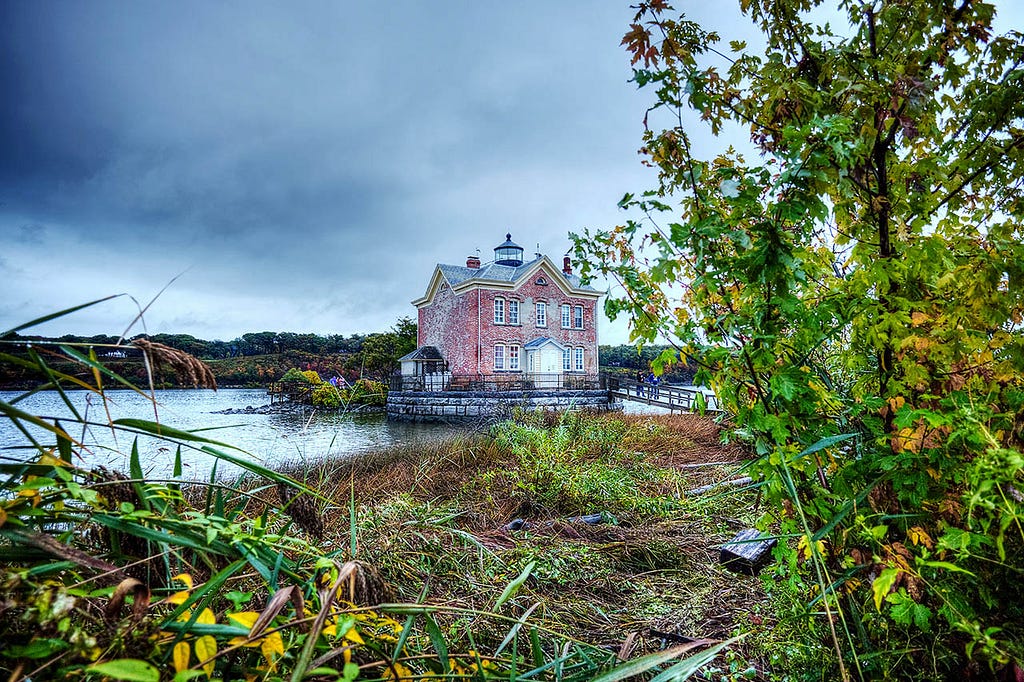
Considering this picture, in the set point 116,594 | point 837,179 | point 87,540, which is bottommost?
point 87,540

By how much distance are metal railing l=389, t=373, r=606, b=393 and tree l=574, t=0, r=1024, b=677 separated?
75.7ft

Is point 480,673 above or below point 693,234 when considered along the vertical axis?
below

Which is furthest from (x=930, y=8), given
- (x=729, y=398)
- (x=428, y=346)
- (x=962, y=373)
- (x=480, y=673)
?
(x=428, y=346)

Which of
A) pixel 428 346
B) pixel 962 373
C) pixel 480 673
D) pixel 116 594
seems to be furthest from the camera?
pixel 428 346

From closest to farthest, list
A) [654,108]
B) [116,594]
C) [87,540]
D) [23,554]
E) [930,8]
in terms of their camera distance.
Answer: [116,594] < [23,554] < [87,540] < [930,8] < [654,108]

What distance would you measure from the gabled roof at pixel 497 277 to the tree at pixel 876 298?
26392mm

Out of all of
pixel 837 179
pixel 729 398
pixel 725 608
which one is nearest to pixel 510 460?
pixel 725 608

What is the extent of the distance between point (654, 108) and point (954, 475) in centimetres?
134

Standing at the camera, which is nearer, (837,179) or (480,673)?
(480,673)

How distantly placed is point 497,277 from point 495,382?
721 centimetres

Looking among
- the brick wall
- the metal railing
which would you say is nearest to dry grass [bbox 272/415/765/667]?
the metal railing

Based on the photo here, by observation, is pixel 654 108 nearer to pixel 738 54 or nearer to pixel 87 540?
pixel 738 54

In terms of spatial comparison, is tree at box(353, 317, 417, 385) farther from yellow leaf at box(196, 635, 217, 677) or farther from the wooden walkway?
yellow leaf at box(196, 635, 217, 677)

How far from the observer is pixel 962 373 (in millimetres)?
1418
